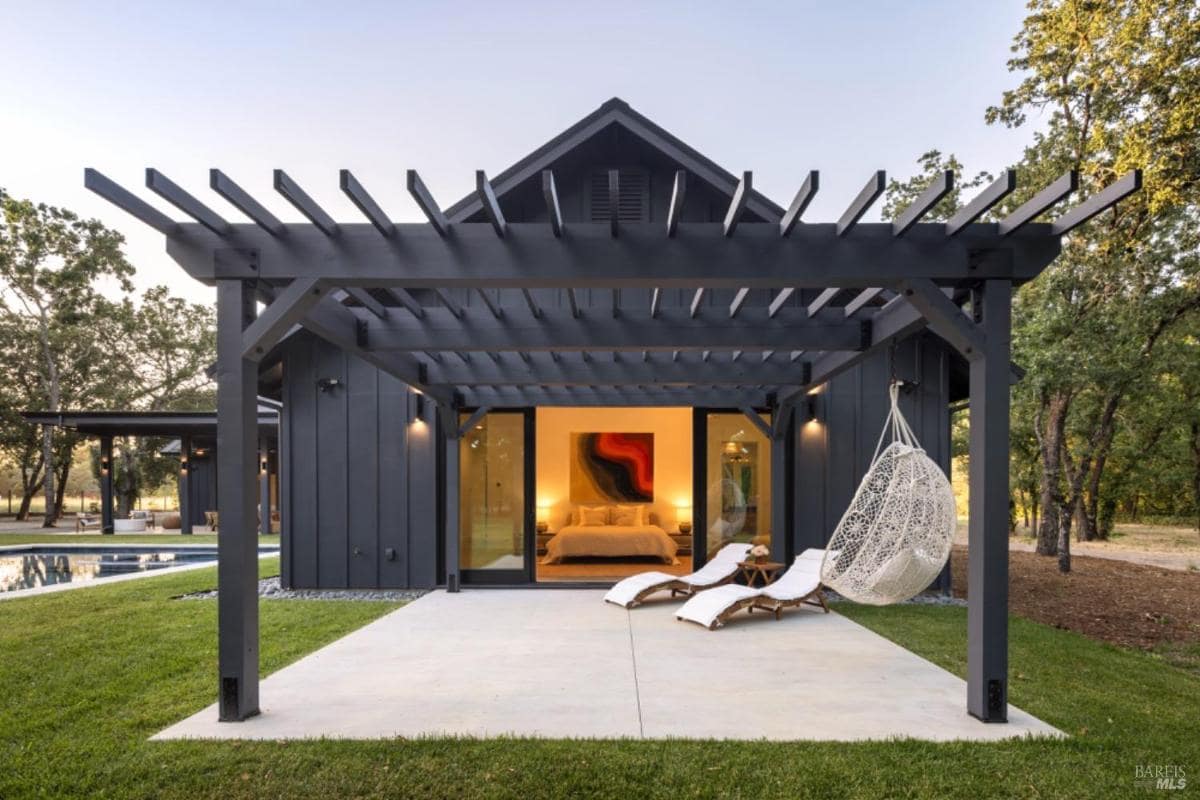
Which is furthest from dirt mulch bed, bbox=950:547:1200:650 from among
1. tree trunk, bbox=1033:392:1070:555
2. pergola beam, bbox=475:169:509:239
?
pergola beam, bbox=475:169:509:239

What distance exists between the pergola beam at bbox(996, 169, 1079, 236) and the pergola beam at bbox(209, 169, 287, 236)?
378cm

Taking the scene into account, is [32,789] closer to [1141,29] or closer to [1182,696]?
[1182,696]

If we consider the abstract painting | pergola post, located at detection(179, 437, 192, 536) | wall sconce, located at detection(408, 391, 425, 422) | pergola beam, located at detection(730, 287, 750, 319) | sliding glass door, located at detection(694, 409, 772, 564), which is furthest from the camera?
pergola post, located at detection(179, 437, 192, 536)

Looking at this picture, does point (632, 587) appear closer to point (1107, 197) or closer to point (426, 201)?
point (426, 201)

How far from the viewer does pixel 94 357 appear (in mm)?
22844

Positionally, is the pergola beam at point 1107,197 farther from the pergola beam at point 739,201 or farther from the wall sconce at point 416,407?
the wall sconce at point 416,407

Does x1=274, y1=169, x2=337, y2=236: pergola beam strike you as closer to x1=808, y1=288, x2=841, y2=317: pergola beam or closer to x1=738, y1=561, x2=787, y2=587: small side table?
x1=808, y1=288, x2=841, y2=317: pergola beam

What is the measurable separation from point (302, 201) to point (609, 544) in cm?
807

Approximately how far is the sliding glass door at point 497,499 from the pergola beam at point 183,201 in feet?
16.5

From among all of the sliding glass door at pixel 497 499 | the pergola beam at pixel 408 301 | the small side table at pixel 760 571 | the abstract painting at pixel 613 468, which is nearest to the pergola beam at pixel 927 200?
the pergola beam at pixel 408 301

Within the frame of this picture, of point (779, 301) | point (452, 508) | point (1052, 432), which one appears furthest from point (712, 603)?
point (1052, 432)

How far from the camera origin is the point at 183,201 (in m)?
3.33

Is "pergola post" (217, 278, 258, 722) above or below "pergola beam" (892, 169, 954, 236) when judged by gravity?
below

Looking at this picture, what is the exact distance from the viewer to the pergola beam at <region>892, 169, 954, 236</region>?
298cm
